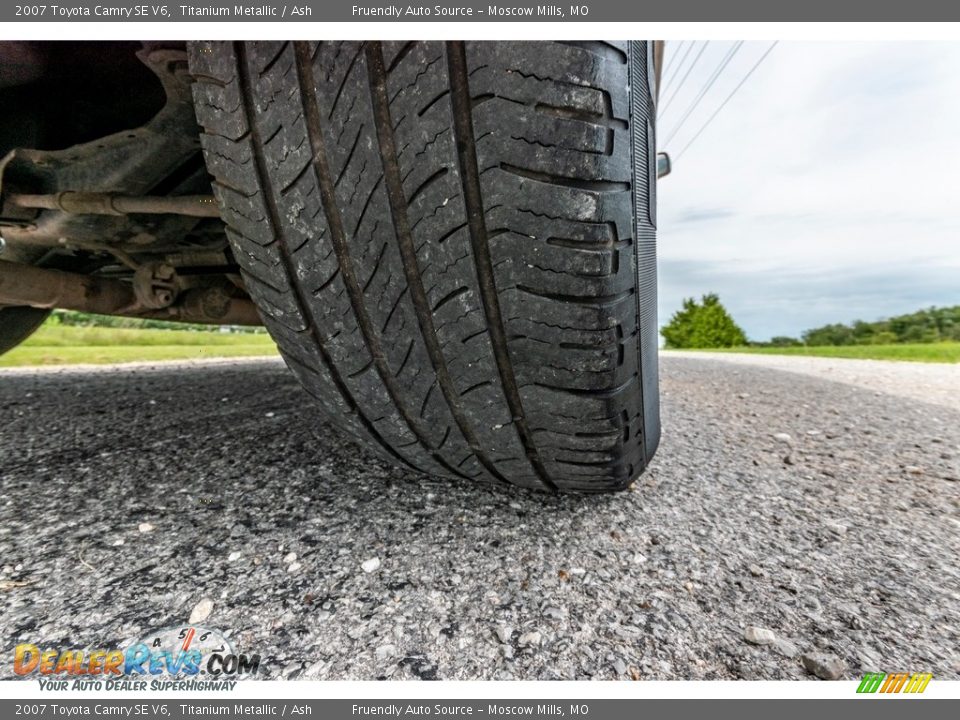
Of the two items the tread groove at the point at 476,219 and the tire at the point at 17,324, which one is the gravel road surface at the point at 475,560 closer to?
the tread groove at the point at 476,219

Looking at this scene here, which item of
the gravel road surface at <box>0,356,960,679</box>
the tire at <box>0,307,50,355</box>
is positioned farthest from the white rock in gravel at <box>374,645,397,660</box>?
the tire at <box>0,307,50,355</box>

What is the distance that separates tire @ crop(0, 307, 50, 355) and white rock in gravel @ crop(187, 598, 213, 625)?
1.89 m

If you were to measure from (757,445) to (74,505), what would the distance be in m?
1.66

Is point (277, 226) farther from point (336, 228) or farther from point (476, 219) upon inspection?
point (476, 219)

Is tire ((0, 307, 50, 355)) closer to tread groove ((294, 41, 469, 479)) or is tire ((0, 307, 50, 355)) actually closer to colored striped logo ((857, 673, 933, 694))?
tread groove ((294, 41, 469, 479))

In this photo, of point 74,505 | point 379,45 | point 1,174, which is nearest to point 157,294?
point 1,174

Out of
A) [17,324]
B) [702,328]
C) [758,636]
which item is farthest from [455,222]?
[702,328]

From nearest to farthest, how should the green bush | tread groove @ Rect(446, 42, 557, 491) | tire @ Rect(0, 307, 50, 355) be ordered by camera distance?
tread groove @ Rect(446, 42, 557, 491), tire @ Rect(0, 307, 50, 355), the green bush

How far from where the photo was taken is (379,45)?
530 mm

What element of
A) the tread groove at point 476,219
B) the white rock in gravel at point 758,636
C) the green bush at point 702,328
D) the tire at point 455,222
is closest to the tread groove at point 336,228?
the tire at point 455,222

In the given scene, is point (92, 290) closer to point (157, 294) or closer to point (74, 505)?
point (157, 294)

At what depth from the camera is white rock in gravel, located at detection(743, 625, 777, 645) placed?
1.87 ft

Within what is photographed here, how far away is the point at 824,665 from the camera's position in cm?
53

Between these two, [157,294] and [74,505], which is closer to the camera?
[74,505]
